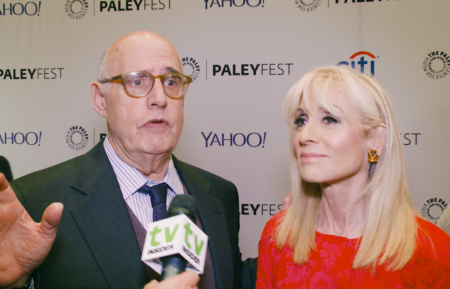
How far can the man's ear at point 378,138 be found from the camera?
4.92 ft

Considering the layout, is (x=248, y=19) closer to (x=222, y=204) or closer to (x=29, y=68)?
(x=222, y=204)

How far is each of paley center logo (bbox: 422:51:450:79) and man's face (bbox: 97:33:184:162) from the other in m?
2.21

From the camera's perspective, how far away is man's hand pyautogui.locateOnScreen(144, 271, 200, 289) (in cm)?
75

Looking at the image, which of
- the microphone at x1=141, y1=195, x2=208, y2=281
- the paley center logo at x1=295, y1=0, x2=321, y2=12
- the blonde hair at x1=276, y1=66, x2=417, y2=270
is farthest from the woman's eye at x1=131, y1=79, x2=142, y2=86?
the paley center logo at x1=295, y1=0, x2=321, y2=12

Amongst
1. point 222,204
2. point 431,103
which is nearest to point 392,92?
point 431,103

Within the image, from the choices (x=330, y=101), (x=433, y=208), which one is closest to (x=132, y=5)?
(x=330, y=101)

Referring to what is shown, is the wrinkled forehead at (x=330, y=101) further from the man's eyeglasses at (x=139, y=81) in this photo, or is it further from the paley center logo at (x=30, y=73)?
the paley center logo at (x=30, y=73)

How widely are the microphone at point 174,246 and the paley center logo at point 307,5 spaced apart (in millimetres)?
2481

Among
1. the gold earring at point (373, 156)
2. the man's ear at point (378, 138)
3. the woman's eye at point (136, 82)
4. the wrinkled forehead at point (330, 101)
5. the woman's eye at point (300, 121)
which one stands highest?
the woman's eye at point (136, 82)

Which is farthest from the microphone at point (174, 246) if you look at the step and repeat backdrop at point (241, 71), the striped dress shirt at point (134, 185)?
the step and repeat backdrop at point (241, 71)

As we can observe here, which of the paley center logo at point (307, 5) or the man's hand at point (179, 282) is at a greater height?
the paley center logo at point (307, 5)

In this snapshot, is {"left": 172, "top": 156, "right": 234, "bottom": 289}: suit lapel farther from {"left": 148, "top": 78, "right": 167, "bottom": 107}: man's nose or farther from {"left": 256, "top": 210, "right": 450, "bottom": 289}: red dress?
{"left": 148, "top": 78, "right": 167, "bottom": 107}: man's nose

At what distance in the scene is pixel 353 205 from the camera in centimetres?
153

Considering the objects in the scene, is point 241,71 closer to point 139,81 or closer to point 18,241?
point 139,81
